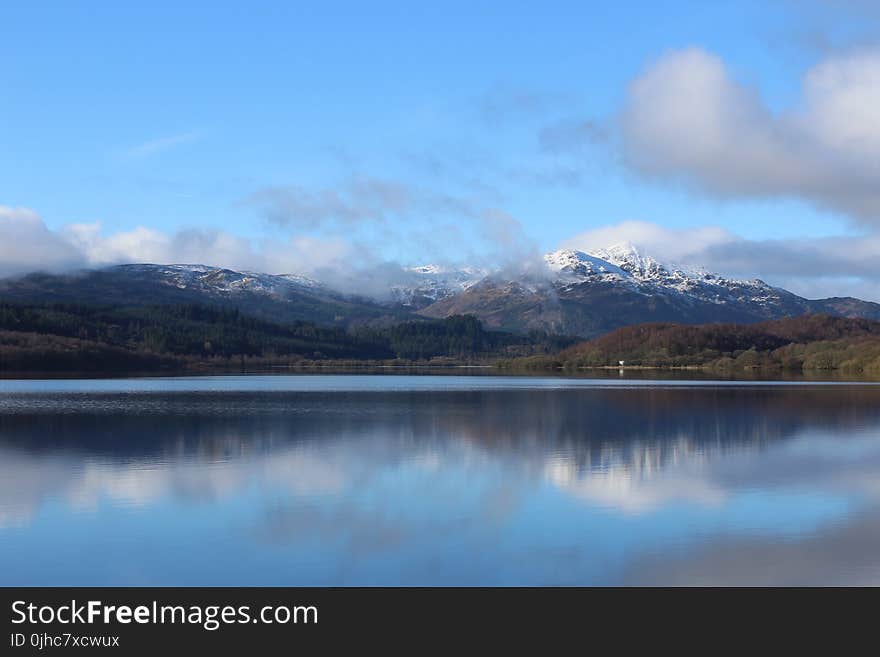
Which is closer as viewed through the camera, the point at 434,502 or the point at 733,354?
the point at 434,502

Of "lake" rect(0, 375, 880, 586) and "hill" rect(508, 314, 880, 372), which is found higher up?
"hill" rect(508, 314, 880, 372)

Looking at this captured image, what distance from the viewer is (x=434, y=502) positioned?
20797mm

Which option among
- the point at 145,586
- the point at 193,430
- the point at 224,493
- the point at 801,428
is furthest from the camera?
the point at 801,428

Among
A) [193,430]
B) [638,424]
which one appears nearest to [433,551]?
[193,430]

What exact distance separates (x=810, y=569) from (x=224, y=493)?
490 inches

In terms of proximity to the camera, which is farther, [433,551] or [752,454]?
[752,454]

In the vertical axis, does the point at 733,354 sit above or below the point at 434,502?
above

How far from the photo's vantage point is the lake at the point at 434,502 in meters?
14.7

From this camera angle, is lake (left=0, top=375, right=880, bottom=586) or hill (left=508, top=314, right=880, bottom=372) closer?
lake (left=0, top=375, right=880, bottom=586)

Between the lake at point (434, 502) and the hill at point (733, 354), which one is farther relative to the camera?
the hill at point (733, 354)

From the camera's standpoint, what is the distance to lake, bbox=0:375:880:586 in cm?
1468

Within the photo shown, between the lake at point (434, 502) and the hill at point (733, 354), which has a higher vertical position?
the hill at point (733, 354)
